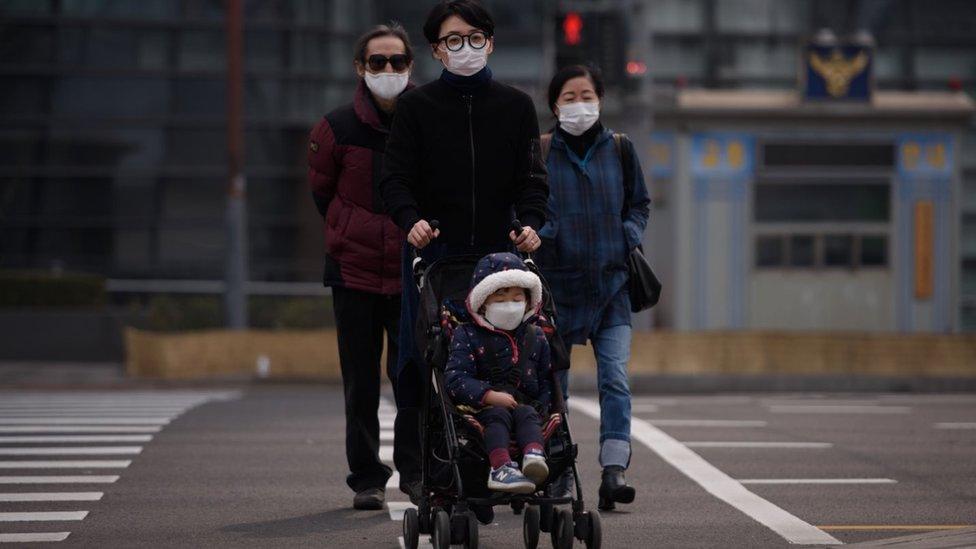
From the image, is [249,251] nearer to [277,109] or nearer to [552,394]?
[277,109]

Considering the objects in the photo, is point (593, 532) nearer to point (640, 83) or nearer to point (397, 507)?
point (397, 507)

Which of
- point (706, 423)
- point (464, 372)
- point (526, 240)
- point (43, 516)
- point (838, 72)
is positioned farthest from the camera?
point (838, 72)

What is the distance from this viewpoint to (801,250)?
25.1 metres

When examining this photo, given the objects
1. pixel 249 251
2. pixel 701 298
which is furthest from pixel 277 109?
pixel 701 298

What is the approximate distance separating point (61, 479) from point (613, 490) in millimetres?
3236

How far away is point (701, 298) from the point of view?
82.4ft

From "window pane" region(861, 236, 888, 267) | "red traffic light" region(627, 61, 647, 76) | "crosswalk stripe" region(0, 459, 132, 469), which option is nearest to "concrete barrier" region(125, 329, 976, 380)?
"red traffic light" region(627, 61, 647, 76)

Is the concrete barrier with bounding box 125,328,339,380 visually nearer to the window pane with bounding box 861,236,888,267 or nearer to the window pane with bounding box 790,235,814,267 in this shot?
the window pane with bounding box 790,235,814,267

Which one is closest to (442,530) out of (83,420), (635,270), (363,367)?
(363,367)

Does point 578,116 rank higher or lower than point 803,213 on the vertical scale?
higher

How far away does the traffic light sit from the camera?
62.1ft

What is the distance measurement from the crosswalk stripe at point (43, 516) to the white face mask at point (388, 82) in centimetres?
238

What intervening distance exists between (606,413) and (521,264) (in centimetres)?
194

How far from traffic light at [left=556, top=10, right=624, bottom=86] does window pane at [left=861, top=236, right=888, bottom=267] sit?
7.22 meters
